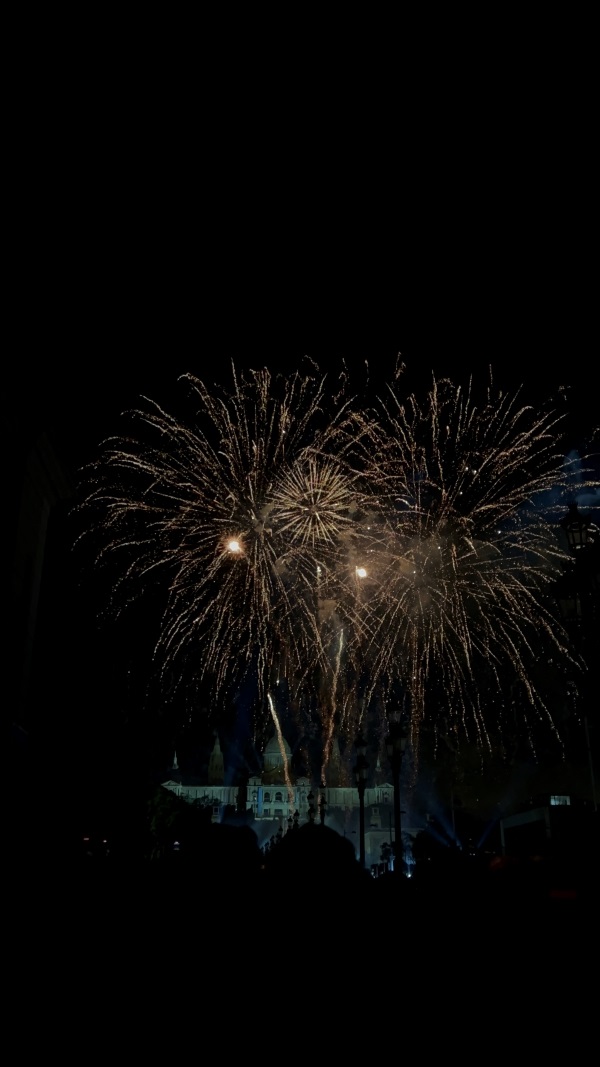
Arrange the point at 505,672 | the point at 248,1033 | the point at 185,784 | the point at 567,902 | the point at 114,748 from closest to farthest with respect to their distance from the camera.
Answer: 1. the point at 248,1033
2. the point at 567,902
3. the point at 114,748
4. the point at 505,672
5. the point at 185,784

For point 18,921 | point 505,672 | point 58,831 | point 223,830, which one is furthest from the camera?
point 505,672

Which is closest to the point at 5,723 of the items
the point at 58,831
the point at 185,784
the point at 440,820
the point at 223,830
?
the point at 58,831

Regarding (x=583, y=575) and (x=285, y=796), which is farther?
(x=285, y=796)

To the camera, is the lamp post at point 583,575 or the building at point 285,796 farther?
the building at point 285,796

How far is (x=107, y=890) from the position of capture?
474 cm

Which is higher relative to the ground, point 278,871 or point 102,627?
point 102,627

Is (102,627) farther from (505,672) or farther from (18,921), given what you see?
(505,672)

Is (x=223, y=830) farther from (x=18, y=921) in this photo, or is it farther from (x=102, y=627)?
(x=102, y=627)

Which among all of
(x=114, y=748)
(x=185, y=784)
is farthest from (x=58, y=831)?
(x=185, y=784)

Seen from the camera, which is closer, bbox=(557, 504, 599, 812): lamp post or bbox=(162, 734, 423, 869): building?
bbox=(557, 504, 599, 812): lamp post

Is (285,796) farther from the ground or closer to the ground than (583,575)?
farther from the ground

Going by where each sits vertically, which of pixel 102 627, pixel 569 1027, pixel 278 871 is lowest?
pixel 569 1027

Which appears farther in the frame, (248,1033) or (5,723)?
(5,723)

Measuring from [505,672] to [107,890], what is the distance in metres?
37.6
